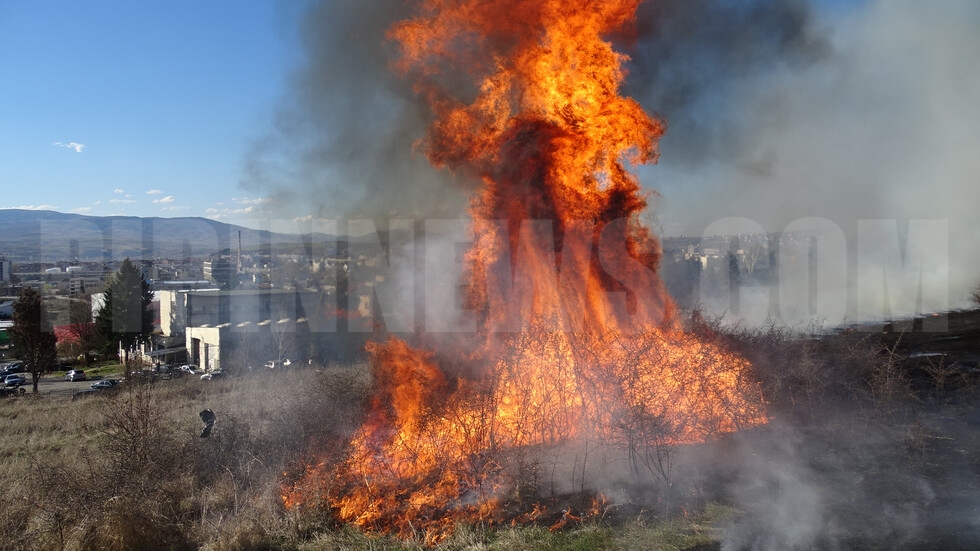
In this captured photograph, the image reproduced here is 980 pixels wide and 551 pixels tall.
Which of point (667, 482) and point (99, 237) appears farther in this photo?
point (99, 237)

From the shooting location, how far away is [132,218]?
16300 centimetres

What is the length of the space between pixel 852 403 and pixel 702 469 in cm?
547

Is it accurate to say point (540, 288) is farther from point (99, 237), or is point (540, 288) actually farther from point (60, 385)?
point (99, 237)

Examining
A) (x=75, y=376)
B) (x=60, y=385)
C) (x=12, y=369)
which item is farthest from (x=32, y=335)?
(x=12, y=369)

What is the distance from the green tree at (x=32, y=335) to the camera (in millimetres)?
28156

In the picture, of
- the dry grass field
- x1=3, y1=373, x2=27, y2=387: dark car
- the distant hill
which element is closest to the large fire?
the dry grass field

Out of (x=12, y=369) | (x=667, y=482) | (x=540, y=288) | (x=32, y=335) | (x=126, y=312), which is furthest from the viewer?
(x=12, y=369)

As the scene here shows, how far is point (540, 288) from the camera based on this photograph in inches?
484

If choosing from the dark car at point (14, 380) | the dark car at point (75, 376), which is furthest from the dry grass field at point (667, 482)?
the dark car at point (75, 376)

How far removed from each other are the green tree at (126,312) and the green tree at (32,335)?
621 centimetres

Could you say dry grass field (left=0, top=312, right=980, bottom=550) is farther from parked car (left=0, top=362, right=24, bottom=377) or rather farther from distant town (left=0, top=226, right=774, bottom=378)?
parked car (left=0, top=362, right=24, bottom=377)

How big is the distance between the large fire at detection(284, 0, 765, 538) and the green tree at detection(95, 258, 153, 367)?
32.7 m

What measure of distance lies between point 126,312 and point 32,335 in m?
8.15

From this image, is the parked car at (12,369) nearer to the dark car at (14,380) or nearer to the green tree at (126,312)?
the dark car at (14,380)
